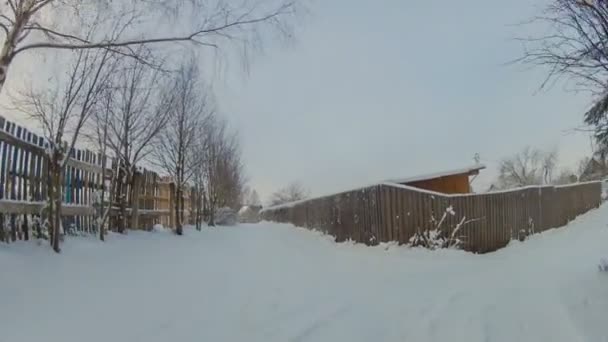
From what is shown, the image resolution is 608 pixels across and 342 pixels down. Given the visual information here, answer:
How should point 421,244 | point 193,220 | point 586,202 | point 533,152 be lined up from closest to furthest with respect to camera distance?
point 421,244 < point 586,202 < point 193,220 < point 533,152

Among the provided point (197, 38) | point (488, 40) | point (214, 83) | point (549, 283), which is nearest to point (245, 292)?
point (214, 83)

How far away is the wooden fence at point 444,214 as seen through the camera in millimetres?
9984

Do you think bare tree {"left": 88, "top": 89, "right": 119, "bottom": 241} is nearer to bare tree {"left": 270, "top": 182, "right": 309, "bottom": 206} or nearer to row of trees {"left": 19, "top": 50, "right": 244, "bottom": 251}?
row of trees {"left": 19, "top": 50, "right": 244, "bottom": 251}

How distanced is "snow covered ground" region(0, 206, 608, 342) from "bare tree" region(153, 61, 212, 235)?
555 centimetres

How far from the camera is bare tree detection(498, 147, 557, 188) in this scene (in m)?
64.1

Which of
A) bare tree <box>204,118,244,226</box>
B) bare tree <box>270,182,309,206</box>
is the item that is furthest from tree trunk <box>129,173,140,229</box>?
bare tree <box>270,182,309,206</box>

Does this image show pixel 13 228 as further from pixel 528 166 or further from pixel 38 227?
pixel 528 166

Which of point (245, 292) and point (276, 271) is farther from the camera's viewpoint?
point (276, 271)

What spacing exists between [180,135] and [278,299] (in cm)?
992

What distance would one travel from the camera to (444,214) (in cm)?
995

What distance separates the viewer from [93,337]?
3.30m

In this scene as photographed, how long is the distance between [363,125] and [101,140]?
16230 mm

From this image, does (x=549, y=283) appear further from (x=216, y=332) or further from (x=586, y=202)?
(x=586, y=202)

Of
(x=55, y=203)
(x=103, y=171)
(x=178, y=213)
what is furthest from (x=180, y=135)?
(x=55, y=203)
